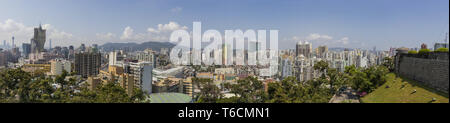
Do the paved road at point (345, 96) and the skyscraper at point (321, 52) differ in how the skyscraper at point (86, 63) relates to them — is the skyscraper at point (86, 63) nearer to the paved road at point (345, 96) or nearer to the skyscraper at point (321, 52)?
the paved road at point (345, 96)

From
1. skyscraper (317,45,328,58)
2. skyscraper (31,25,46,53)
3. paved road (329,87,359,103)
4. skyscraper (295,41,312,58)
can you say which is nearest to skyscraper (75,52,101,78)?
skyscraper (31,25,46,53)

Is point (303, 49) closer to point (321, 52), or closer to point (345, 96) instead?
point (321, 52)

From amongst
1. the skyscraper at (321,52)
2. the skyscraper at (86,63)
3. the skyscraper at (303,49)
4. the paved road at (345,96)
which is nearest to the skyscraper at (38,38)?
the skyscraper at (86,63)

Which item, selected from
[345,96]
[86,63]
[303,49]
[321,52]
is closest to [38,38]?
[86,63]

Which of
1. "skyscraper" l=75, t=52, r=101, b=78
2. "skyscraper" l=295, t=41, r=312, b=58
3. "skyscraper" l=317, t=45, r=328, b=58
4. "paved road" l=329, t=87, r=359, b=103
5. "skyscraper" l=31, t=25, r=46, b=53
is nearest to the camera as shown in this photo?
"paved road" l=329, t=87, r=359, b=103

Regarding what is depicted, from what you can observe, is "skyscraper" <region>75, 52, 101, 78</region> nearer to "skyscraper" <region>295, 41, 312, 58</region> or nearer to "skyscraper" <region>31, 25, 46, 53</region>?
"skyscraper" <region>31, 25, 46, 53</region>

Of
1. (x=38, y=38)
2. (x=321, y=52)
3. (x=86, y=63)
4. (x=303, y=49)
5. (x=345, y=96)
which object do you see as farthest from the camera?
(x=321, y=52)

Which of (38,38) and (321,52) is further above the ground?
(38,38)

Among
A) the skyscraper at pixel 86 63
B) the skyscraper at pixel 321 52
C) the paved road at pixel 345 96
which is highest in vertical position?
the skyscraper at pixel 321 52

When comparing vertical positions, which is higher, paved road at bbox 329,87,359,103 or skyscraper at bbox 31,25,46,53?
skyscraper at bbox 31,25,46,53

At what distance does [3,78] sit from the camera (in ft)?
17.9
